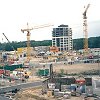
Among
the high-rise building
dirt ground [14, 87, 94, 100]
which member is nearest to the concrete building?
dirt ground [14, 87, 94, 100]

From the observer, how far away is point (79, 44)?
70875 mm

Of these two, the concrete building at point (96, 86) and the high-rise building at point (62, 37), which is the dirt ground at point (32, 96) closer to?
the concrete building at point (96, 86)

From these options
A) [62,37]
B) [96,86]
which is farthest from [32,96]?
[62,37]

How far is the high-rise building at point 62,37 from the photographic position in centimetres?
6656

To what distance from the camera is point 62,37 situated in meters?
66.7

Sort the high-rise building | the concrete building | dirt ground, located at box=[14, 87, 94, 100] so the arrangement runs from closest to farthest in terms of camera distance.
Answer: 1. dirt ground, located at box=[14, 87, 94, 100]
2. the concrete building
3. the high-rise building

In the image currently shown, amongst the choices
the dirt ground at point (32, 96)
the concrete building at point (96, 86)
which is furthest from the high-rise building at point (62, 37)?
the concrete building at point (96, 86)

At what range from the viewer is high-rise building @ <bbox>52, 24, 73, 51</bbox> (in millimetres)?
66562

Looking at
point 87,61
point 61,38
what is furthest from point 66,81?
point 61,38

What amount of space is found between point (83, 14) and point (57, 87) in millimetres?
25934

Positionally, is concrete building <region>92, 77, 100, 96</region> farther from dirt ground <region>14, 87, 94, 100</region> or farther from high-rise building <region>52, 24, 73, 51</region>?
high-rise building <region>52, 24, 73, 51</region>

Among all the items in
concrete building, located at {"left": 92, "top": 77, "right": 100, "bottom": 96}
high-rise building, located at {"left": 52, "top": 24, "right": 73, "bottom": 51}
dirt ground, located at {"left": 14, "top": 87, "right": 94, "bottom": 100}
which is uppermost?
high-rise building, located at {"left": 52, "top": 24, "right": 73, "bottom": 51}

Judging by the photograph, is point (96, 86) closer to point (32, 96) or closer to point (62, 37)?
point (32, 96)

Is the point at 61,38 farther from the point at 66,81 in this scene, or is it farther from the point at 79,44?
the point at 66,81
